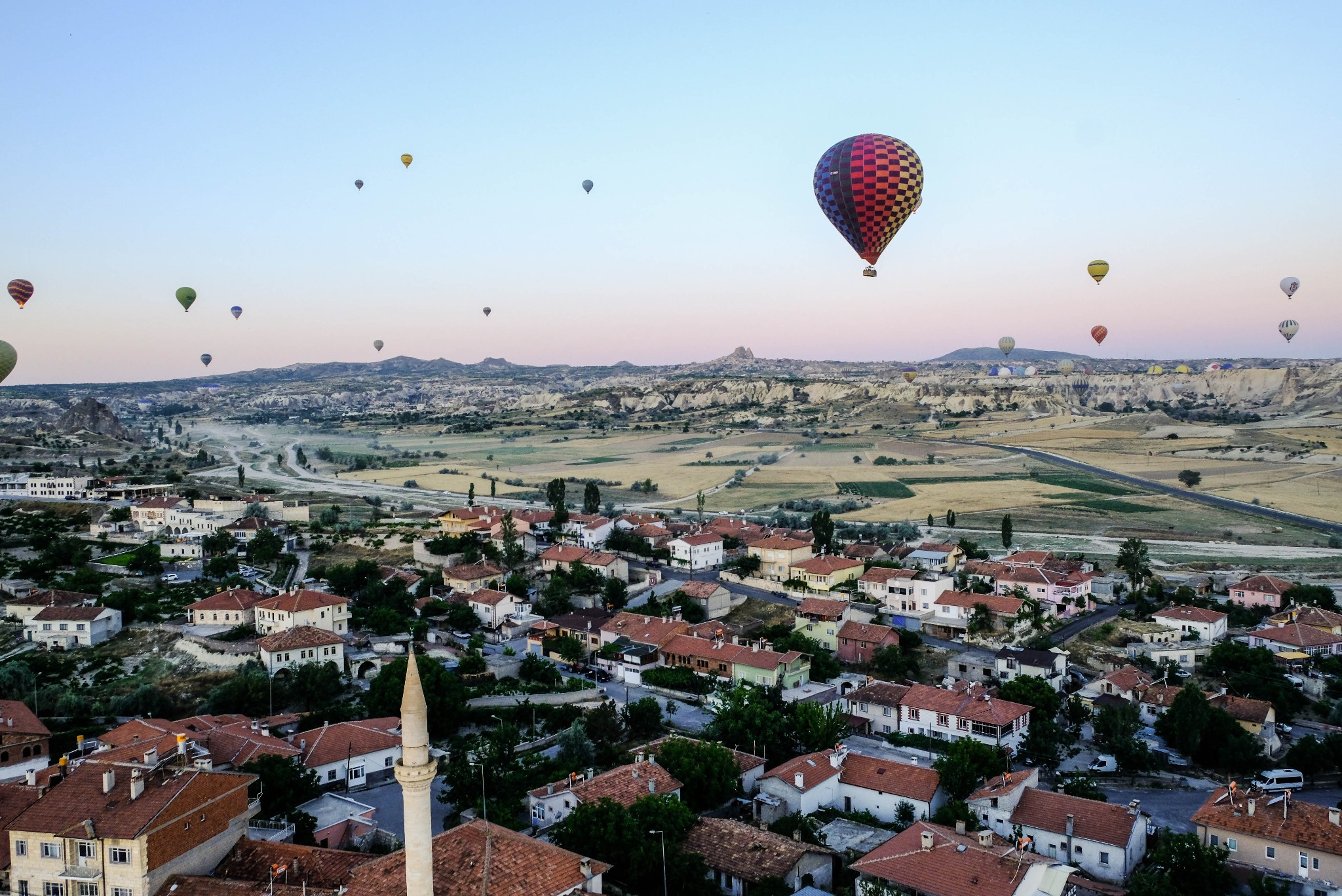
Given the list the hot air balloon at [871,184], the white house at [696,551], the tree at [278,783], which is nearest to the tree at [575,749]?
the tree at [278,783]

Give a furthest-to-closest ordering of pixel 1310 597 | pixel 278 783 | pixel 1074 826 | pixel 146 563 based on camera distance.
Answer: pixel 146 563 → pixel 1310 597 → pixel 278 783 → pixel 1074 826

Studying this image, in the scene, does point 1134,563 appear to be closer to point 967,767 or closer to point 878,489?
point 967,767

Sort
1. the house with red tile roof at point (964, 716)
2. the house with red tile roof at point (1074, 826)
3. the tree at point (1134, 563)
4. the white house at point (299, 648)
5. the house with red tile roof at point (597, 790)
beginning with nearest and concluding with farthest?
the house with red tile roof at point (1074, 826) → the house with red tile roof at point (597, 790) → the house with red tile roof at point (964, 716) → the white house at point (299, 648) → the tree at point (1134, 563)

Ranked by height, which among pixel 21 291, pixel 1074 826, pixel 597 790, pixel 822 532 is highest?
pixel 21 291

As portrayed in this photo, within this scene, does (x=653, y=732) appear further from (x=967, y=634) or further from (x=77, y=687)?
(x=77, y=687)

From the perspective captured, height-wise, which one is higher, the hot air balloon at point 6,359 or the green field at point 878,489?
the hot air balloon at point 6,359

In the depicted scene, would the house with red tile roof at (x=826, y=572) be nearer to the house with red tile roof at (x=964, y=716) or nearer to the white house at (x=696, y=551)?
the white house at (x=696, y=551)

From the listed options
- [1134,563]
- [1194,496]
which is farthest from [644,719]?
[1194,496]

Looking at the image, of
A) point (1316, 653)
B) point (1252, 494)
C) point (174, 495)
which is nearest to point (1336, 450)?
point (1252, 494)
